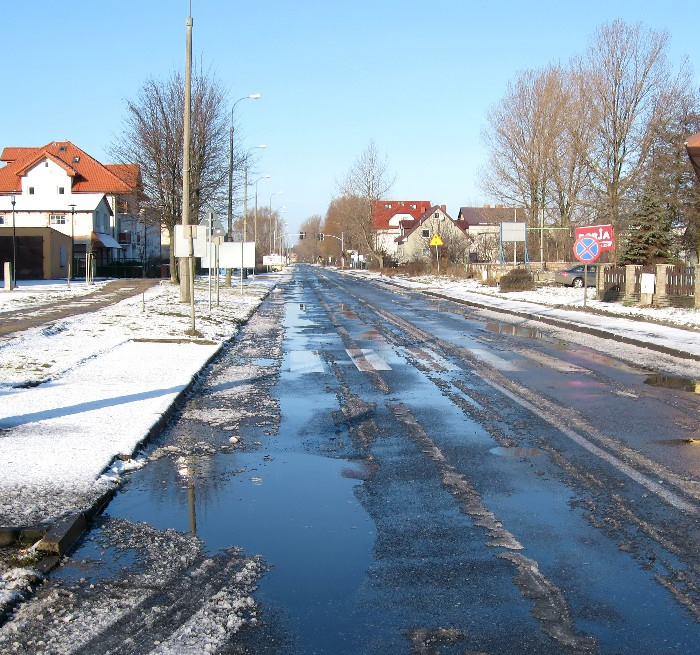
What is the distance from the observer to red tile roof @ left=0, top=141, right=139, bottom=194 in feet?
253

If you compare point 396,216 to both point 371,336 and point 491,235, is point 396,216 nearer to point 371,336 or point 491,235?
point 491,235

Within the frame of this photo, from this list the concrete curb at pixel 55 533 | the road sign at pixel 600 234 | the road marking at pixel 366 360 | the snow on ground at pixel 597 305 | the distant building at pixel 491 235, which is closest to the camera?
the concrete curb at pixel 55 533

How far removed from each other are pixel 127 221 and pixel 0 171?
1269 cm

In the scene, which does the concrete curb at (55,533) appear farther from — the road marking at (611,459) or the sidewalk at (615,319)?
the sidewalk at (615,319)

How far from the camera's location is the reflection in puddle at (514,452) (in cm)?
800

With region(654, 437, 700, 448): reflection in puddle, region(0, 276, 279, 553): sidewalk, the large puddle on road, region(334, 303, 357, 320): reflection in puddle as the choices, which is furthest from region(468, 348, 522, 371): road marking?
region(334, 303, 357, 320): reflection in puddle

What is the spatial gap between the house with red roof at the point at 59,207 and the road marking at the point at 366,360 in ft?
102

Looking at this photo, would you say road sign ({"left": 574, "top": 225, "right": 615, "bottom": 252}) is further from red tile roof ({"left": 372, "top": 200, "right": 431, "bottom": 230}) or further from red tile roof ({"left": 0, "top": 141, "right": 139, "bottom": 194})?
red tile roof ({"left": 372, "top": 200, "right": 431, "bottom": 230})

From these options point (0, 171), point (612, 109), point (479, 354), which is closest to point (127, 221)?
point (0, 171)

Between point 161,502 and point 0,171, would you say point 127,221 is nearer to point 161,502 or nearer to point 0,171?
point 0,171

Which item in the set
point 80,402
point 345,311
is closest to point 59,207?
point 345,311

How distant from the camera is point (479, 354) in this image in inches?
652

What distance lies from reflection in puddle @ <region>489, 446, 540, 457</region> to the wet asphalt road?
0.03 metres

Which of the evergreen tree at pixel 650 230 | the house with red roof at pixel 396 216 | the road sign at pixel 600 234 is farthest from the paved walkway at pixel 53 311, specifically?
the house with red roof at pixel 396 216
